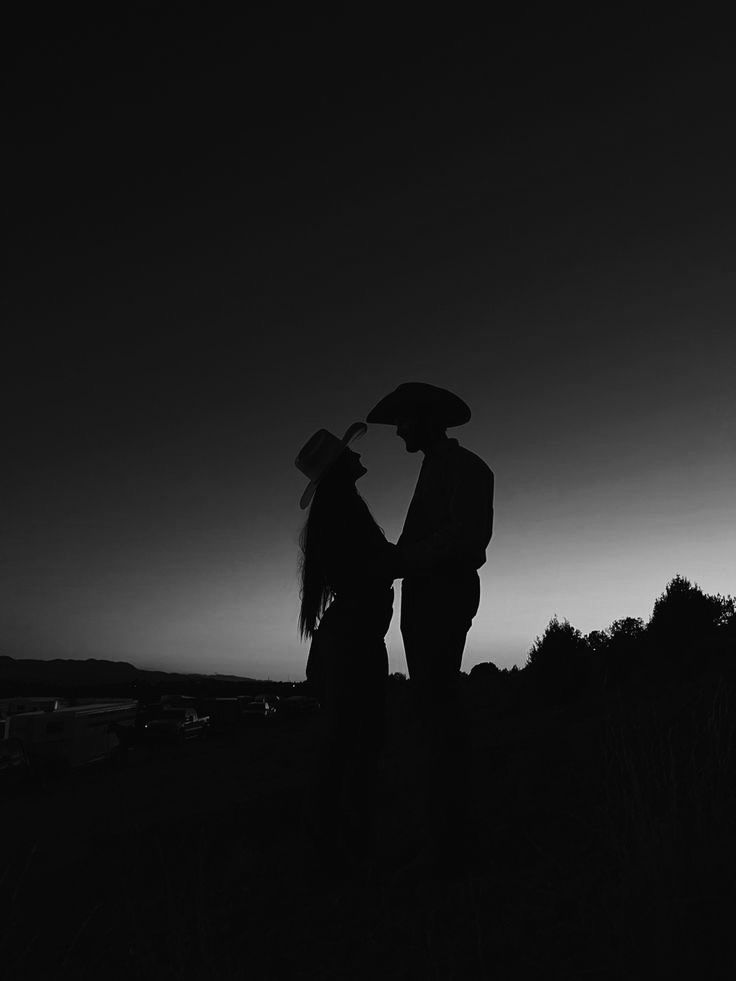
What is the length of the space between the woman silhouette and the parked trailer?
11473 millimetres

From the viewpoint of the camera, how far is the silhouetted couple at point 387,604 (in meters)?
3.23

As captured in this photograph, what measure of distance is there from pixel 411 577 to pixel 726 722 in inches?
140

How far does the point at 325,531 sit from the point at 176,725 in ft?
54.6

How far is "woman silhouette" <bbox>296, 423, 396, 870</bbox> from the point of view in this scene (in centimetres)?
360

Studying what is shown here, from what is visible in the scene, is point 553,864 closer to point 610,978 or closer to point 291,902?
point 610,978

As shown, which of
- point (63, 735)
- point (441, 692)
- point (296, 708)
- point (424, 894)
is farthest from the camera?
point (296, 708)

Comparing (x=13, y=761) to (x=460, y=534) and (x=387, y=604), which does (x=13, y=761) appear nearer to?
(x=387, y=604)

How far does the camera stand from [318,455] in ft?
12.5

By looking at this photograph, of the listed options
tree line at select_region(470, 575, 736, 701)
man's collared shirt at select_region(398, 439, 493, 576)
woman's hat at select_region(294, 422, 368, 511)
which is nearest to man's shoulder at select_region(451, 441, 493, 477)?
man's collared shirt at select_region(398, 439, 493, 576)

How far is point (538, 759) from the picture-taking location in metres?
5.35

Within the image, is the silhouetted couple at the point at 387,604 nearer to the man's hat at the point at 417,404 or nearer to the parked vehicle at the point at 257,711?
the man's hat at the point at 417,404

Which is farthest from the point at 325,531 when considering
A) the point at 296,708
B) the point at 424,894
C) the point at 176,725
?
the point at 296,708

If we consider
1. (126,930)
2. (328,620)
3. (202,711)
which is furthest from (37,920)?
(202,711)

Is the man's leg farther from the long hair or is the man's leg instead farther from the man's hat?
the man's hat
